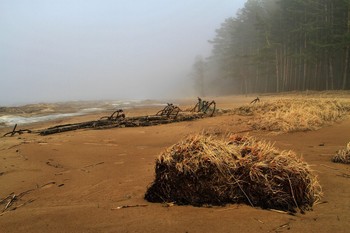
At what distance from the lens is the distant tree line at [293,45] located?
3120 cm

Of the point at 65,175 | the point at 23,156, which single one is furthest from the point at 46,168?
the point at 23,156

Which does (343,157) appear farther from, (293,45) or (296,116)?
(293,45)

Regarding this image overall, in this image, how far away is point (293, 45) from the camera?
39.6 metres

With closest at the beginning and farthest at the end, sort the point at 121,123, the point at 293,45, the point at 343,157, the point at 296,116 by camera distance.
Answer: the point at 343,157
the point at 296,116
the point at 121,123
the point at 293,45

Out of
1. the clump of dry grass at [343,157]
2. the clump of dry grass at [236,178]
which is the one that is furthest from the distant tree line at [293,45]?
the clump of dry grass at [236,178]

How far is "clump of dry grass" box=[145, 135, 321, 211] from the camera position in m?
3.09

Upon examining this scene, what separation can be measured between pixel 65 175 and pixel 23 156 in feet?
7.31

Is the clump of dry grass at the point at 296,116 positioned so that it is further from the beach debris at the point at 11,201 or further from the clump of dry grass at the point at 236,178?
the beach debris at the point at 11,201

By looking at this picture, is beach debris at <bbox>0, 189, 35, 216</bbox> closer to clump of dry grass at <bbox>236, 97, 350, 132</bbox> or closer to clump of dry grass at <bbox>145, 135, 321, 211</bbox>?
clump of dry grass at <bbox>145, 135, 321, 211</bbox>

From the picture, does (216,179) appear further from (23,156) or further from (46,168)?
(23,156)

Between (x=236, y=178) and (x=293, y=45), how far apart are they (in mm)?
40189

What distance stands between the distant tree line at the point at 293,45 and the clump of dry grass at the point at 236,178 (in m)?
27.9

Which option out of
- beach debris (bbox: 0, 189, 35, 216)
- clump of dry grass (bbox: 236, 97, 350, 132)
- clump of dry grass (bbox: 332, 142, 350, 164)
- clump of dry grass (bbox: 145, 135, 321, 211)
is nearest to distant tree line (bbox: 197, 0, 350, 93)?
clump of dry grass (bbox: 236, 97, 350, 132)

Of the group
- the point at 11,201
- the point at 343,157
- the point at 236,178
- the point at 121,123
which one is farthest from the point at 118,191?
the point at 121,123
